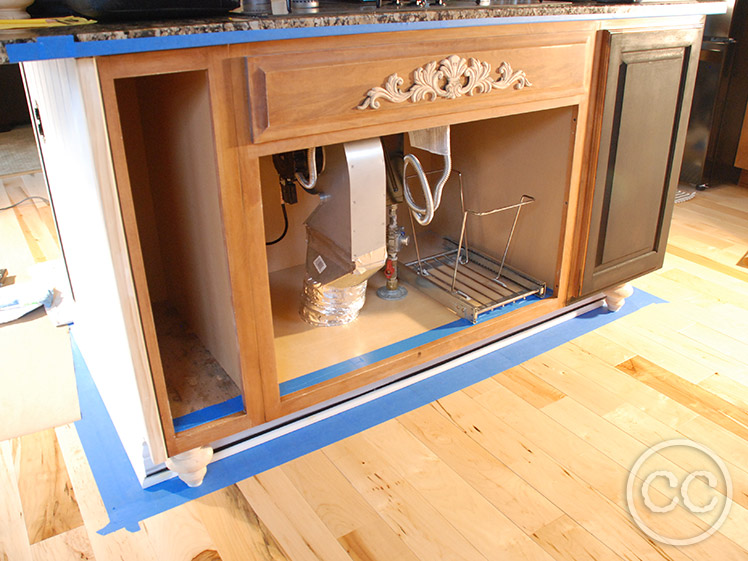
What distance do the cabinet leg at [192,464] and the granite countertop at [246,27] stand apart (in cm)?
75

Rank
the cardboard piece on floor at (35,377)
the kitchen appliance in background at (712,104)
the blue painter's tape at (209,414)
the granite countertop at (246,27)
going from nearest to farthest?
the granite countertop at (246,27), the blue painter's tape at (209,414), the cardboard piece on floor at (35,377), the kitchen appliance in background at (712,104)

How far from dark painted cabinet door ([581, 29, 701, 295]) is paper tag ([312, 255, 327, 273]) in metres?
0.70

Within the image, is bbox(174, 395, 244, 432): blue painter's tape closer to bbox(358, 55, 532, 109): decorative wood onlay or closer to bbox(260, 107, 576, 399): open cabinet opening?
bbox(260, 107, 576, 399): open cabinet opening

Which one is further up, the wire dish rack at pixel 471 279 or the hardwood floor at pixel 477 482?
the wire dish rack at pixel 471 279

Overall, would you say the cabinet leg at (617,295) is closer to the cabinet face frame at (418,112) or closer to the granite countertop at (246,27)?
the cabinet face frame at (418,112)

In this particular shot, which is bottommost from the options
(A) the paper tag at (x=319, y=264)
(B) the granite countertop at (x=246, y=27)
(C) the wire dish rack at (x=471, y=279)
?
(C) the wire dish rack at (x=471, y=279)

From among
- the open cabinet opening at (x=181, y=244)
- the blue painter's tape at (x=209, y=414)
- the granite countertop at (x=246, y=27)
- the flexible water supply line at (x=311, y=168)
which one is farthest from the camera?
the flexible water supply line at (x=311, y=168)

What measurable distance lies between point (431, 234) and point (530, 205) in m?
0.45

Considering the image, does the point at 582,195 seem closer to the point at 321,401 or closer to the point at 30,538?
the point at 321,401

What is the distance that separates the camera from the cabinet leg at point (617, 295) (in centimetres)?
194

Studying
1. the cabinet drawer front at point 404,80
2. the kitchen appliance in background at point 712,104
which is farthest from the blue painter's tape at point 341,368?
the kitchen appliance in background at point 712,104

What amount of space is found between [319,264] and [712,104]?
88.3 inches

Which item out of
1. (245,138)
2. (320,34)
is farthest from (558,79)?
(245,138)

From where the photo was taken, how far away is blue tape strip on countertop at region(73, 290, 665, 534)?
1306 mm
